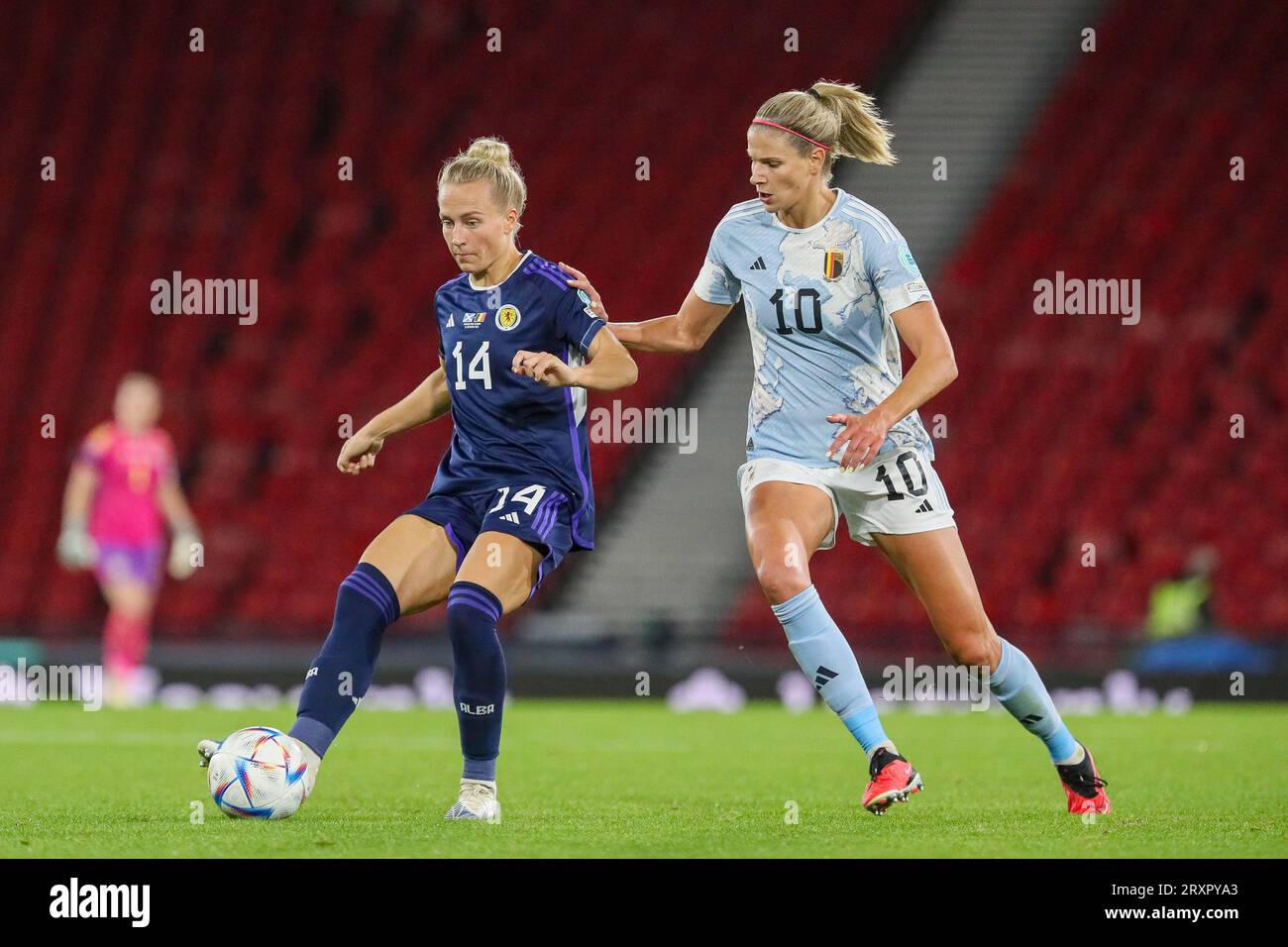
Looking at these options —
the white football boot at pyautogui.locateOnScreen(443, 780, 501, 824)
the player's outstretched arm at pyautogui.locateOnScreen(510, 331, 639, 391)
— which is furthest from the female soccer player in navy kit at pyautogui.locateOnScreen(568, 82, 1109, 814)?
the white football boot at pyautogui.locateOnScreen(443, 780, 501, 824)

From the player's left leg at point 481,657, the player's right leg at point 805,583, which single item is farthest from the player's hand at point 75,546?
the player's right leg at point 805,583

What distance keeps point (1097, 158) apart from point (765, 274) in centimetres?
1020

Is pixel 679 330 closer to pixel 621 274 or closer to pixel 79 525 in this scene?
pixel 79 525

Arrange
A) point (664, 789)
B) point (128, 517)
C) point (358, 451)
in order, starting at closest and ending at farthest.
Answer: point (358, 451)
point (664, 789)
point (128, 517)

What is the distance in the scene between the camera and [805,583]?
538 centimetres

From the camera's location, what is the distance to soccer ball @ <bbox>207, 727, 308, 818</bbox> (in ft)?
16.4

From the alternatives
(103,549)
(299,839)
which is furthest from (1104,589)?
(299,839)

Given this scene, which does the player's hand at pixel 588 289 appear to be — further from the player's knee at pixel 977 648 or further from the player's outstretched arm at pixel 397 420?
the player's knee at pixel 977 648

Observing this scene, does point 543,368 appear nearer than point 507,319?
Yes

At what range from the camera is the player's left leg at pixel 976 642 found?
543 centimetres

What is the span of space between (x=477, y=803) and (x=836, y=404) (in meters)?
1.62

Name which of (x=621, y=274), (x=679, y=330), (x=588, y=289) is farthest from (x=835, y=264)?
(x=621, y=274)

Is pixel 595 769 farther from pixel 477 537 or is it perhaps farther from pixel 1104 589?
pixel 1104 589

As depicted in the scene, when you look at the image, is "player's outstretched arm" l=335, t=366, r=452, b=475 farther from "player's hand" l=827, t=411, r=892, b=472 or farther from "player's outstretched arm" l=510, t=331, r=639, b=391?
"player's hand" l=827, t=411, r=892, b=472
